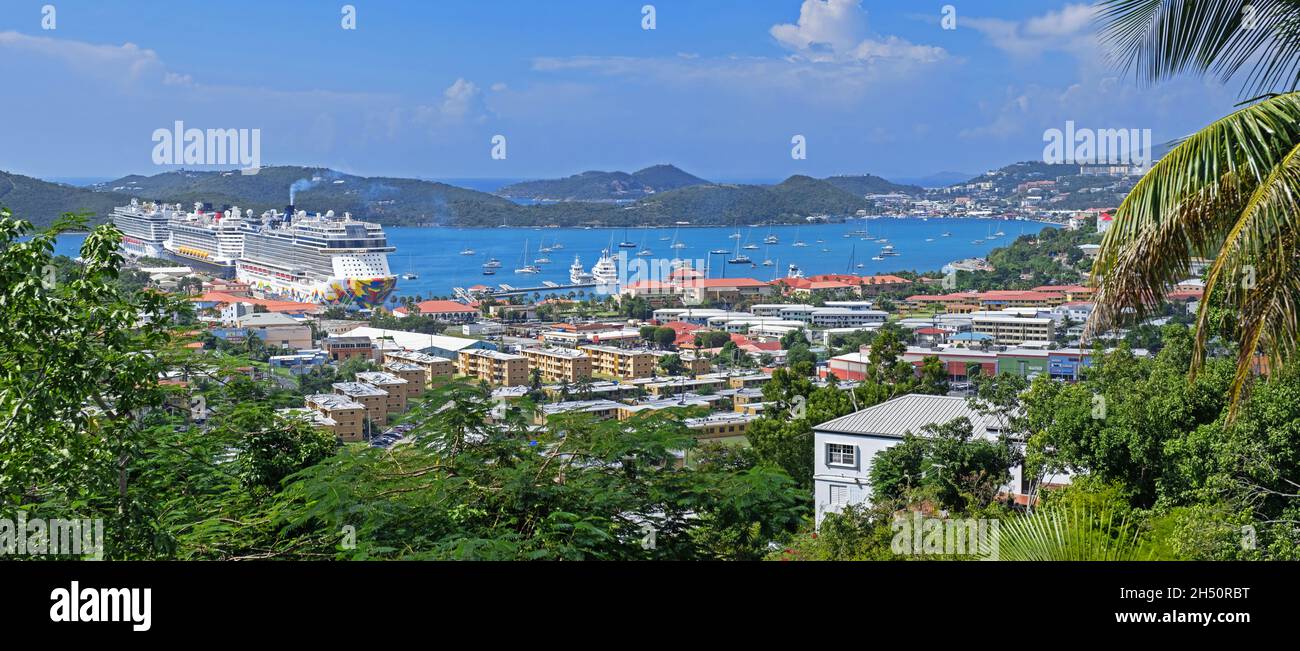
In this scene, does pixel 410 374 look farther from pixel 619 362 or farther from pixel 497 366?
pixel 619 362

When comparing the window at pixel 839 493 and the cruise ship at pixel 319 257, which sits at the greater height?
the cruise ship at pixel 319 257

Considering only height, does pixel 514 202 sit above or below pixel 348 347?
above

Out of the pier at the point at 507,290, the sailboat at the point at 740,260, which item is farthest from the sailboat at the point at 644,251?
the sailboat at the point at 740,260

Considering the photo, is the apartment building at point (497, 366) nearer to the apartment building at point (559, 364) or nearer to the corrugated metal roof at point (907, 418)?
the apartment building at point (559, 364)

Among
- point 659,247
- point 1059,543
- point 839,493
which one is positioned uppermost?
point 659,247

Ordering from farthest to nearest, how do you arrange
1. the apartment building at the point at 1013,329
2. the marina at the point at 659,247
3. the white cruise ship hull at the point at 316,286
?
1. the marina at the point at 659,247
2. the white cruise ship hull at the point at 316,286
3. the apartment building at the point at 1013,329

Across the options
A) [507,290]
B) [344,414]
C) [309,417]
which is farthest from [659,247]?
[309,417]
